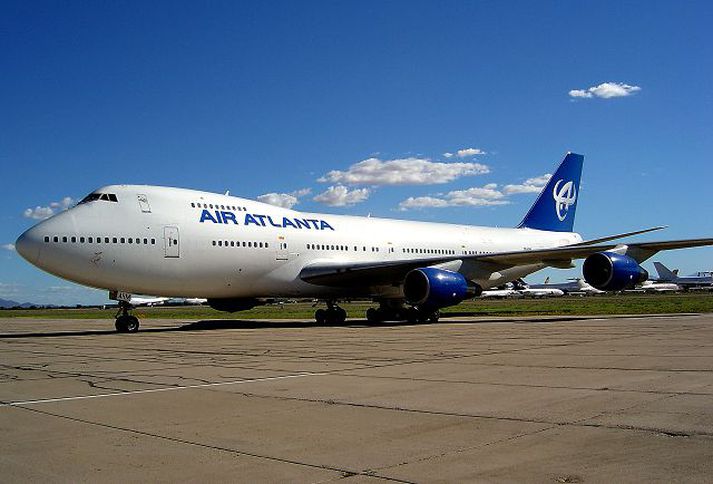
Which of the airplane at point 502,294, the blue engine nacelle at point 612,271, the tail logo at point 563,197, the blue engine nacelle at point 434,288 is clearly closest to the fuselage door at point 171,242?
the blue engine nacelle at point 434,288

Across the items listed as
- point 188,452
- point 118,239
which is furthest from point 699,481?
point 118,239

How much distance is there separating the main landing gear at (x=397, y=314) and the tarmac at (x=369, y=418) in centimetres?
1370

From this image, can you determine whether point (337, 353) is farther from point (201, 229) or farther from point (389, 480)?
point (201, 229)

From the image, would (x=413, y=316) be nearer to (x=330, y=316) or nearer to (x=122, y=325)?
(x=330, y=316)

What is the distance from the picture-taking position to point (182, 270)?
21.1 metres

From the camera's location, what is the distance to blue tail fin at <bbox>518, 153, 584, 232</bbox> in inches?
1410

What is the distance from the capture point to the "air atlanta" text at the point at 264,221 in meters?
22.3

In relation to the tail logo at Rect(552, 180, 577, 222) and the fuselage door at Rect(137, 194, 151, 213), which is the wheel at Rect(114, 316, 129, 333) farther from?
the tail logo at Rect(552, 180, 577, 222)

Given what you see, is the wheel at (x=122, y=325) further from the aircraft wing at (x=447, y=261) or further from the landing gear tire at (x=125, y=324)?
the aircraft wing at (x=447, y=261)

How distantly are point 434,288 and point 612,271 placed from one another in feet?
21.2

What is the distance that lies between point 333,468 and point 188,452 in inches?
48.1

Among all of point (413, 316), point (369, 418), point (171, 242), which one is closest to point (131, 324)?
point (171, 242)

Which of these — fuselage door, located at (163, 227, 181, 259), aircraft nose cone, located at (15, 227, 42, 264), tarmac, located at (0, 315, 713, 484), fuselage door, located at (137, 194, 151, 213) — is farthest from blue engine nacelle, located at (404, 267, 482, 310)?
aircraft nose cone, located at (15, 227, 42, 264)

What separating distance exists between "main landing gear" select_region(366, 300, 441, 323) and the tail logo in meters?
12.9
